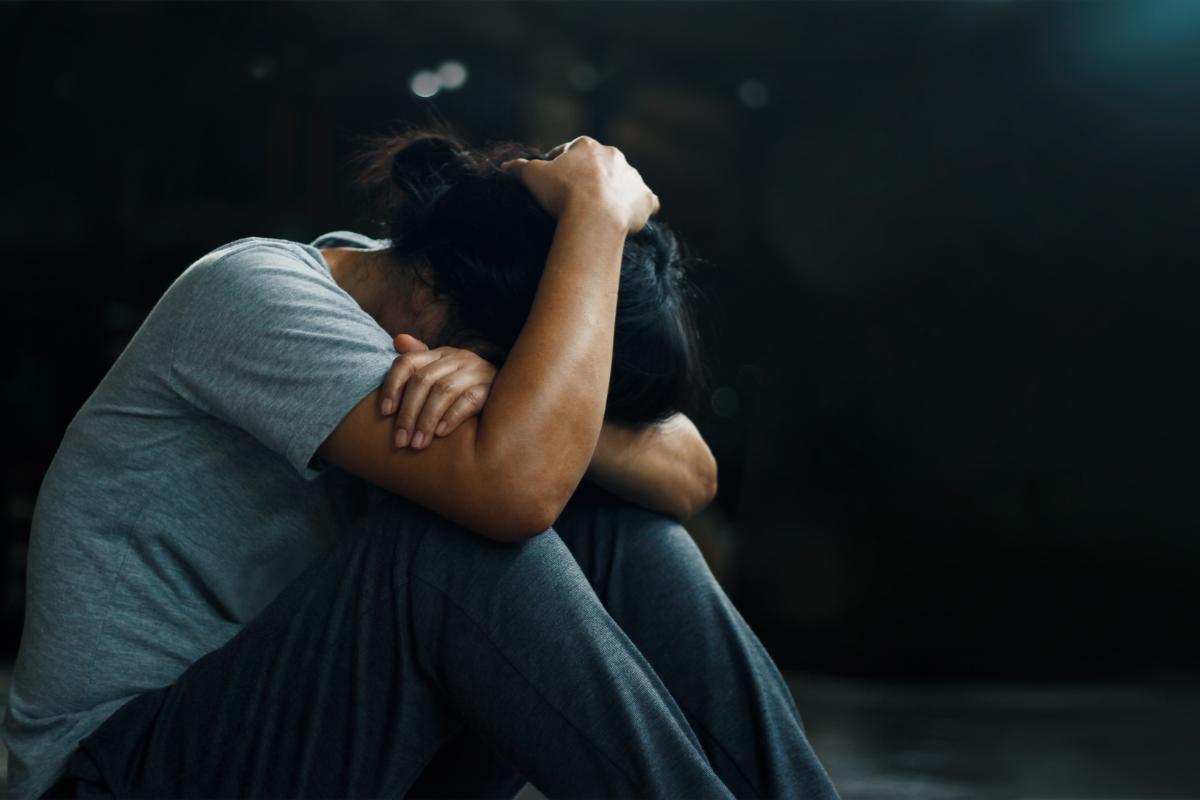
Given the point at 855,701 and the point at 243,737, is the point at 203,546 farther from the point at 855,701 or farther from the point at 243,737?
the point at 855,701

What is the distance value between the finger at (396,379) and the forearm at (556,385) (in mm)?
66

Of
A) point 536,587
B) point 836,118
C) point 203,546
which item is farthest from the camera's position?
point 836,118

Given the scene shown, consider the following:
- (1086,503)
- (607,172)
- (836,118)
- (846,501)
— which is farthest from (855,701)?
(607,172)

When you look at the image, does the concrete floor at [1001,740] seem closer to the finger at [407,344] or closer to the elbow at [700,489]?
the elbow at [700,489]

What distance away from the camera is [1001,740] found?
2.40 m

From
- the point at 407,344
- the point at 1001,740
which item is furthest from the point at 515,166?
the point at 1001,740

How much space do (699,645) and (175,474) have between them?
0.51 meters

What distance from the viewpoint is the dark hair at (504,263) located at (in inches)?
41.9

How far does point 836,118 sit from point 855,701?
5.17 ft

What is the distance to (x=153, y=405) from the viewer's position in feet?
3.19

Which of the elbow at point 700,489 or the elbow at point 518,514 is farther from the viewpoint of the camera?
the elbow at point 700,489

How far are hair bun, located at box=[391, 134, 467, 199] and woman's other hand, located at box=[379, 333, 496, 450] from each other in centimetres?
31

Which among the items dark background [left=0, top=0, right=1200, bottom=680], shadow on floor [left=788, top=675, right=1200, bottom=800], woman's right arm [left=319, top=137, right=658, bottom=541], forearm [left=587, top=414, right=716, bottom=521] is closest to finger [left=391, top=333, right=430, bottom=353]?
woman's right arm [left=319, top=137, right=658, bottom=541]

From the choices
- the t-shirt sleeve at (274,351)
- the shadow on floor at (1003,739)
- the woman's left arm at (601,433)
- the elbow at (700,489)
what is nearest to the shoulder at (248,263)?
the t-shirt sleeve at (274,351)
